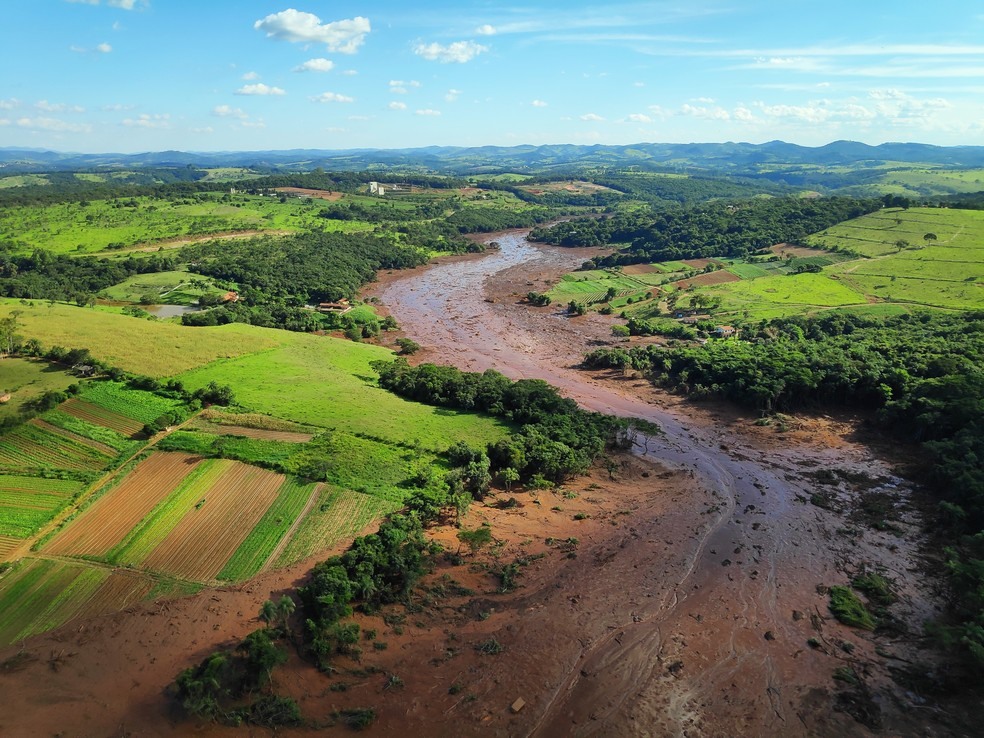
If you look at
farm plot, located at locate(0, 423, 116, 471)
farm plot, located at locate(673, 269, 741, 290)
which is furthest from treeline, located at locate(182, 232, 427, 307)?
farm plot, located at locate(673, 269, 741, 290)

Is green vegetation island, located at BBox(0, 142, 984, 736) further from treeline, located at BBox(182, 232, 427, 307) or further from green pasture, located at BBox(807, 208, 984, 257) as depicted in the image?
green pasture, located at BBox(807, 208, 984, 257)

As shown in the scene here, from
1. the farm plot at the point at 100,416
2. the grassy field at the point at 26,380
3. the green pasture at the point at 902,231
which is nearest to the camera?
the farm plot at the point at 100,416

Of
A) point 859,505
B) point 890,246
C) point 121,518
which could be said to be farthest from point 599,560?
point 890,246

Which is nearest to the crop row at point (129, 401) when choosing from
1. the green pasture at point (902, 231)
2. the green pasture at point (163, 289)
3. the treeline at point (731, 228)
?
the green pasture at point (163, 289)

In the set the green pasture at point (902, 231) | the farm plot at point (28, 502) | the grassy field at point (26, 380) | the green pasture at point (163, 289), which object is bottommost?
the farm plot at point (28, 502)

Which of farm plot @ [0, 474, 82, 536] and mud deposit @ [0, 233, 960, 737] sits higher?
farm plot @ [0, 474, 82, 536]

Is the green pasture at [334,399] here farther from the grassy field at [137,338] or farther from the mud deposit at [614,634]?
the mud deposit at [614,634]

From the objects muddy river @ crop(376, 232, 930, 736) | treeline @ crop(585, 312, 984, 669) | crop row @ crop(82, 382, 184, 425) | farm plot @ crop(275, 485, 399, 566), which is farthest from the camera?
crop row @ crop(82, 382, 184, 425)
